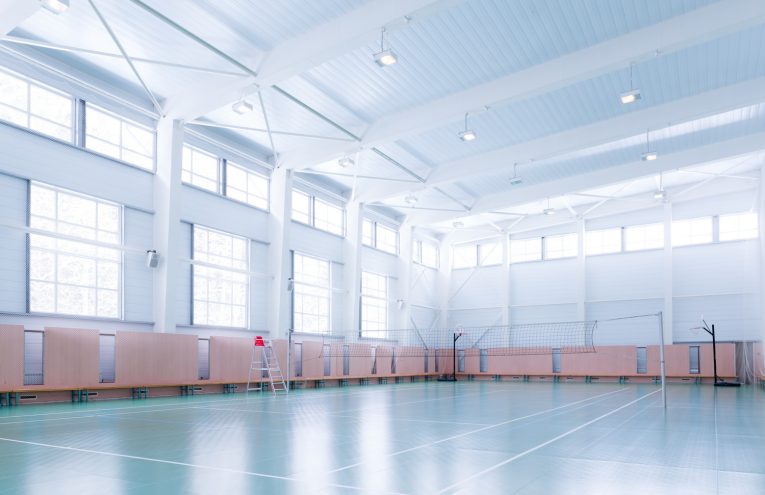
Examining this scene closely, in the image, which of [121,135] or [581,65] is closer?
[581,65]

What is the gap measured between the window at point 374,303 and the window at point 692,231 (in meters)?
14.4

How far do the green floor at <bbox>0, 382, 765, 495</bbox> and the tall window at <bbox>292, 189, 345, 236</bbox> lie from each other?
1350cm

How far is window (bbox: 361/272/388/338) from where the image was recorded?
29.0 meters

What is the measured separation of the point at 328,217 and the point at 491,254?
12.0 metres

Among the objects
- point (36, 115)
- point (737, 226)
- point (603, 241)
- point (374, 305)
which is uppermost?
point (36, 115)

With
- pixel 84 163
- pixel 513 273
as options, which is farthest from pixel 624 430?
pixel 513 273

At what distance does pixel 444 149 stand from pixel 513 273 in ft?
43.3

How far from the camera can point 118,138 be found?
17.6 meters

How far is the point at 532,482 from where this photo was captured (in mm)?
5422

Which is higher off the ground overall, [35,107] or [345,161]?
[35,107]

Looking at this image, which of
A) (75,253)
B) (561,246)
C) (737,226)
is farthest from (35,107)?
(737,226)

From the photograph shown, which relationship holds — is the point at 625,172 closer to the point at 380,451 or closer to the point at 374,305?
the point at 374,305

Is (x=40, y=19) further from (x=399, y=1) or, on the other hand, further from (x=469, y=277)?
(x=469, y=277)

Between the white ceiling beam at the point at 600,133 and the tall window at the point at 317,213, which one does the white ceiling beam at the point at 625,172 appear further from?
the tall window at the point at 317,213
